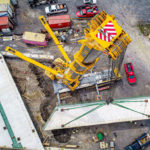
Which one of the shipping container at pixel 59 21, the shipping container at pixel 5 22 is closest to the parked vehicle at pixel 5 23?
the shipping container at pixel 5 22

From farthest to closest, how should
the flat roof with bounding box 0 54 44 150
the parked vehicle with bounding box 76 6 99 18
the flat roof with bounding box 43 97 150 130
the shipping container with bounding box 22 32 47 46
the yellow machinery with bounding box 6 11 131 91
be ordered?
the parked vehicle with bounding box 76 6 99 18, the shipping container with bounding box 22 32 47 46, the flat roof with bounding box 0 54 44 150, the flat roof with bounding box 43 97 150 130, the yellow machinery with bounding box 6 11 131 91

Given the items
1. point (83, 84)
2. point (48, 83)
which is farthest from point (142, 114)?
point (48, 83)

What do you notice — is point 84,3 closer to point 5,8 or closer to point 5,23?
point 5,8

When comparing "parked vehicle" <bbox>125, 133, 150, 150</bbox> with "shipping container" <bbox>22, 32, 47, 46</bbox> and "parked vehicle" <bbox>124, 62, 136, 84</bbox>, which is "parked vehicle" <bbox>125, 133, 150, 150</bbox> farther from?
"shipping container" <bbox>22, 32, 47, 46</bbox>

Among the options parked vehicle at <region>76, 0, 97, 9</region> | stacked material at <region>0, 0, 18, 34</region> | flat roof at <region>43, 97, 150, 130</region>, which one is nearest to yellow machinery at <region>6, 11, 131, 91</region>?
flat roof at <region>43, 97, 150, 130</region>

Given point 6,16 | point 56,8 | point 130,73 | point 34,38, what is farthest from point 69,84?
point 6,16
